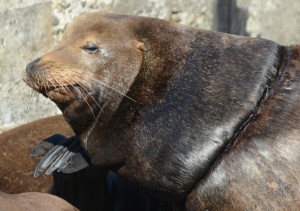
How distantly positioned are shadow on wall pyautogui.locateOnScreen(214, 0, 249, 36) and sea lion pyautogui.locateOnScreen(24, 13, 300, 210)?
11.1 feet

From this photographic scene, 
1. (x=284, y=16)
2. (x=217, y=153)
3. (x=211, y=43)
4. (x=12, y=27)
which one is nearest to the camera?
(x=217, y=153)

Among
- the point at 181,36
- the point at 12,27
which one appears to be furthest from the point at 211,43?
the point at 12,27

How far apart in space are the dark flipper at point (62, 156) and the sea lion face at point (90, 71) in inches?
14.0

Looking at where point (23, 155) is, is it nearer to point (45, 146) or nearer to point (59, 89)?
point (45, 146)

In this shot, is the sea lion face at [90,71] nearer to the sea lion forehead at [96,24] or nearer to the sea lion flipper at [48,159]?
the sea lion forehead at [96,24]

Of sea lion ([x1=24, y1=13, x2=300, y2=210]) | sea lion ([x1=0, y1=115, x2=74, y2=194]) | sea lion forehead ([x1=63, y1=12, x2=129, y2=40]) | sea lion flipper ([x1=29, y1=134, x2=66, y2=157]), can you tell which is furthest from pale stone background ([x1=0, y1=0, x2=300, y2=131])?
sea lion ([x1=24, y1=13, x2=300, y2=210])

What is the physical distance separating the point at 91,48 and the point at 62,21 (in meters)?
2.68

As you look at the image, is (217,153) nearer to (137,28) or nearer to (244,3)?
(137,28)

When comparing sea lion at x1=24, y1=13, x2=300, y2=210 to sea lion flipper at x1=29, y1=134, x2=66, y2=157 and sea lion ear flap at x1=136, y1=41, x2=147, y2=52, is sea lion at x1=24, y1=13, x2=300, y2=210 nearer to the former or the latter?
sea lion ear flap at x1=136, y1=41, x2=147, y2=52

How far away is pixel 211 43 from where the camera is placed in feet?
12.5

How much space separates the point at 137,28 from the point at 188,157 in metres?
0.75

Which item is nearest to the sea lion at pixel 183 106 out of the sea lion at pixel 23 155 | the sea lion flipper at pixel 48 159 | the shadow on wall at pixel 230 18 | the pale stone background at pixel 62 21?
the sea lion flipper at pixel 48 159

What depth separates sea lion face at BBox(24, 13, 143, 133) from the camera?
12.3ft

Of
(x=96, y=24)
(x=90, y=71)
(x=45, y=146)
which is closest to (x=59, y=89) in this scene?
(x=90, y=71)
